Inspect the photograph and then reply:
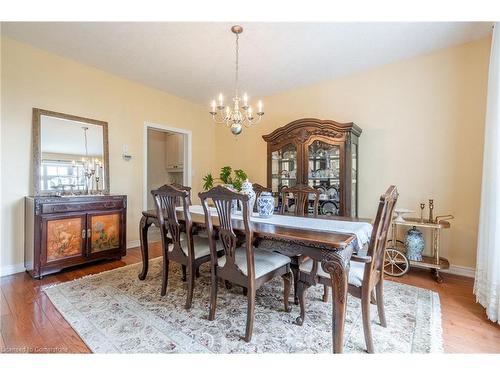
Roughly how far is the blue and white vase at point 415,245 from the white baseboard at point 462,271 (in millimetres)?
459

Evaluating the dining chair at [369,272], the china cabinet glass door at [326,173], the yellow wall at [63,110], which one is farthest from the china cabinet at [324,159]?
the yellow wall at [63,110]

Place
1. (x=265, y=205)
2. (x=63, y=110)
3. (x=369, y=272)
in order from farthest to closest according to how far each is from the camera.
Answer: (x=63, y=110) < (x=265, y=205) < (x=369, y=272)

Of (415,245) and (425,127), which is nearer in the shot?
(415,245)

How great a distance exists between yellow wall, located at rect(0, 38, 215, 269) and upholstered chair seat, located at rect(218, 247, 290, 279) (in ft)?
8.55

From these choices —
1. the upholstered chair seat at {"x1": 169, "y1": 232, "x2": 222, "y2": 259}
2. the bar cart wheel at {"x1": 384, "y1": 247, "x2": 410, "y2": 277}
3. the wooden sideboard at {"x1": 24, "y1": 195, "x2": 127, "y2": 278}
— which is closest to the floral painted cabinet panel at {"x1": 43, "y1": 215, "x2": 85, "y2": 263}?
the wooden sideboard at {"x1": 24, "y1": 195, "x2": 127, "y2": 278}

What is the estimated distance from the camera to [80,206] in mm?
2787

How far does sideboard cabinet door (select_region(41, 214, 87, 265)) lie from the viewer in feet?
8.43

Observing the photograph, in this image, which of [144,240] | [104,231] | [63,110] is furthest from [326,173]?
[63,110]

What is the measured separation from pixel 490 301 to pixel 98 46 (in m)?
4.47

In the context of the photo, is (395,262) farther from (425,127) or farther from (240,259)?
(240,259)

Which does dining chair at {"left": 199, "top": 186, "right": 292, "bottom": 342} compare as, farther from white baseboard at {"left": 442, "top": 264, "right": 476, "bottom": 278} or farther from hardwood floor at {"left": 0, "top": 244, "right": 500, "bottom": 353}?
white baseboard at {"left": 442, "top": 264, "right": 476, "bottom": 278}

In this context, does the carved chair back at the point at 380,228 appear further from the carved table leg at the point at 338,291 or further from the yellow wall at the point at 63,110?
the yellow wall at the point at 63,110

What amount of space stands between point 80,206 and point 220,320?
219cm
